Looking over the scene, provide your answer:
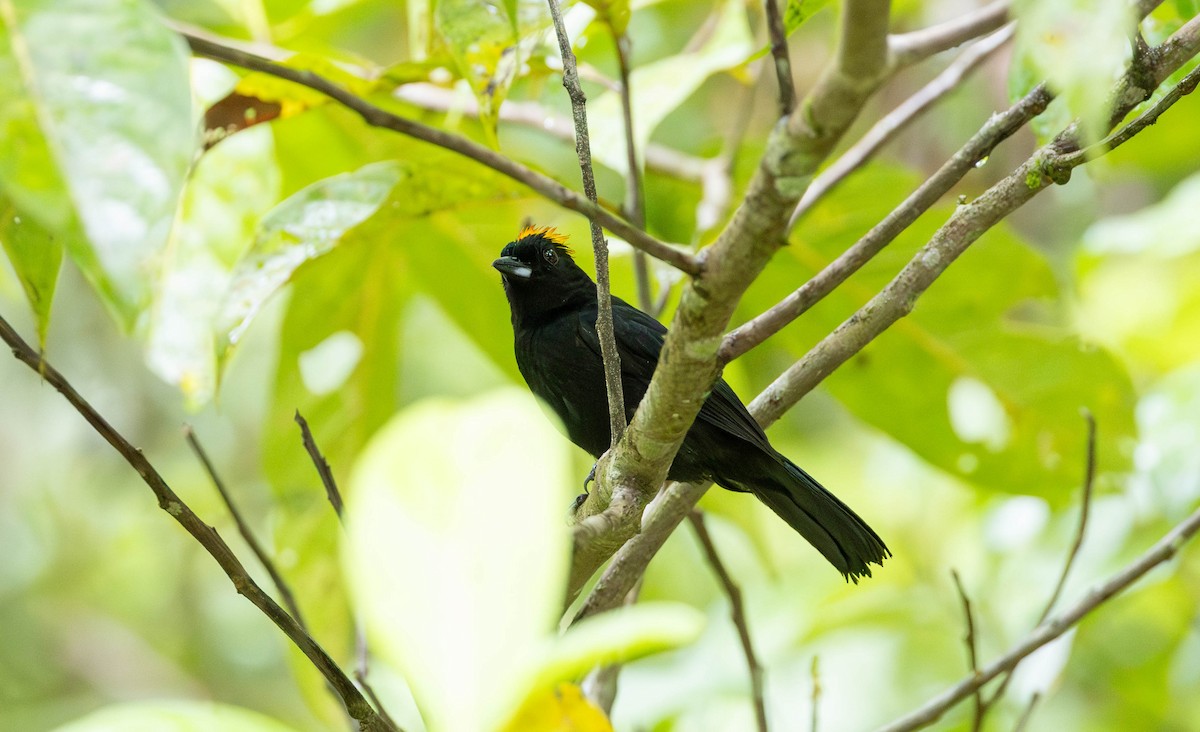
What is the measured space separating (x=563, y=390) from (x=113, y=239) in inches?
93.3

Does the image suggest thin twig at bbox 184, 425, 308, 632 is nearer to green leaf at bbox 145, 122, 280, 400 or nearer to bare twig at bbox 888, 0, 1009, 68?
green leaf at bbox 145, 122, 280, 400

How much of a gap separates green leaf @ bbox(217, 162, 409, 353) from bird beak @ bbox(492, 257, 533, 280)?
825 mm

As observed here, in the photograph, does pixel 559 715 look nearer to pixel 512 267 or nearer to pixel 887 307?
pixel 887 307

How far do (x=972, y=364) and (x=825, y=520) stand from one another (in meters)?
0.66

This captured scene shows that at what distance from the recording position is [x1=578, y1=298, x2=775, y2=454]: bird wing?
2.84 m

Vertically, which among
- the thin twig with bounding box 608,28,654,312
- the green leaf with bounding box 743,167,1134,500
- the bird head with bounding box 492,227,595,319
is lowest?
the green leaf with bounding box 743,167,1134,500

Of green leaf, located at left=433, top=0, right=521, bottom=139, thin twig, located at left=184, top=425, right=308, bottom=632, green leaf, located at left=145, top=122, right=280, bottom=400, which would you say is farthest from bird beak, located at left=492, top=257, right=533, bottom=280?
thin twig, located at left=184, top=425, right=308, bottom=632

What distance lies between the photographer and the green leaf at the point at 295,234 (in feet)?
7.13

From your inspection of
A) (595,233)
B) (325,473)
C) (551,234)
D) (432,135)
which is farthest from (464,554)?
(551,234)

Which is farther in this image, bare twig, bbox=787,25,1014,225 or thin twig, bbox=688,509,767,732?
bare twig, bbox=787,25,1014,225

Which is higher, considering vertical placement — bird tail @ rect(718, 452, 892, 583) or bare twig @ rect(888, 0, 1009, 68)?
bare twig @ rect(888, 0, 1009, 68)

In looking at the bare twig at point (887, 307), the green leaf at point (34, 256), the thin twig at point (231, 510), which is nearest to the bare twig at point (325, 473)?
the thin twig at point (231, 510)

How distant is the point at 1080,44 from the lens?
841 mm

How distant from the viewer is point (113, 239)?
0.98m
